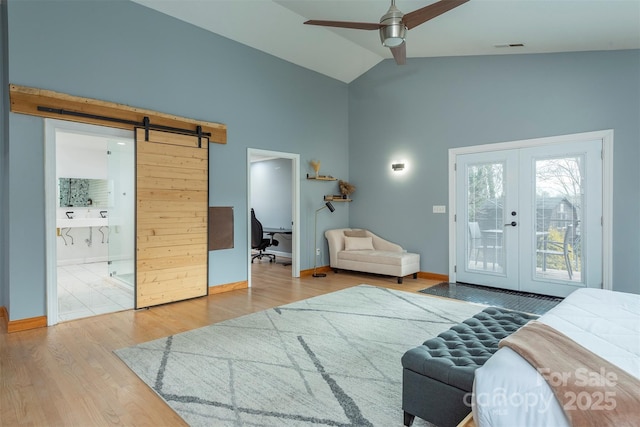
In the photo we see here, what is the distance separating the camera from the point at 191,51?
4.68 m

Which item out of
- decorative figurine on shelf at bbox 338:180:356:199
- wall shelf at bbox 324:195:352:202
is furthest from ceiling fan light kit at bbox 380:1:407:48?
decorative figurine on shelf at bbox 338:180:356:199

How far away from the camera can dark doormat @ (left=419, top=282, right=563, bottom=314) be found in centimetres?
430

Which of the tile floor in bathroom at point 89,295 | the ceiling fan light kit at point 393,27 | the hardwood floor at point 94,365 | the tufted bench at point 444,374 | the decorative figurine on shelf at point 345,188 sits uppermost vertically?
the ceiling fan light kit at point 393,27

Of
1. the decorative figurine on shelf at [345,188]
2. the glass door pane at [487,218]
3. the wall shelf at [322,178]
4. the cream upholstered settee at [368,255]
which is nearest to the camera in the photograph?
the glass door pane at [487,218]

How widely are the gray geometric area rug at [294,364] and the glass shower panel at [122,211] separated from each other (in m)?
1.71

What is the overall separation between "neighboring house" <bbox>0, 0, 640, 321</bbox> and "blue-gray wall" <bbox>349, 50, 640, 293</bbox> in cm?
2

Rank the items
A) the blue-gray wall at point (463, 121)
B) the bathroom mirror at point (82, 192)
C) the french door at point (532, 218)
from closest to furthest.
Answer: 1. the blue-gray wall at point (463, 121)
2. the french door at point (532, 218)
3. the bathroom mirror at point (82, 192)

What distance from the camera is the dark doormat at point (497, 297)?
14.1ft

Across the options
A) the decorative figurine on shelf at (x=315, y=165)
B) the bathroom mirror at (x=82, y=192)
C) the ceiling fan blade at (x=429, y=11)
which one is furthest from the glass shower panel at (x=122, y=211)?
the ceiling fan blade at (x=429, y=11)

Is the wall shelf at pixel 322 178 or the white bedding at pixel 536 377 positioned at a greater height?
the wall shelf at pixel 322 178

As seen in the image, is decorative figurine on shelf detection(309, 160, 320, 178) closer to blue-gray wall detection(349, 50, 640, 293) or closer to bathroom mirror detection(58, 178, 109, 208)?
blue-gray wall detection(349, 50, 640, 293)

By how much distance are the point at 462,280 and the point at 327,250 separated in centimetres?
248

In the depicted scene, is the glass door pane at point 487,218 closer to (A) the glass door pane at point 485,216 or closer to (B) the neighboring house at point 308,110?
(A) the glass door pane at point 485,216

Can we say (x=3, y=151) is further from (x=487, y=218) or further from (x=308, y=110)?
(x=487, y=218)
